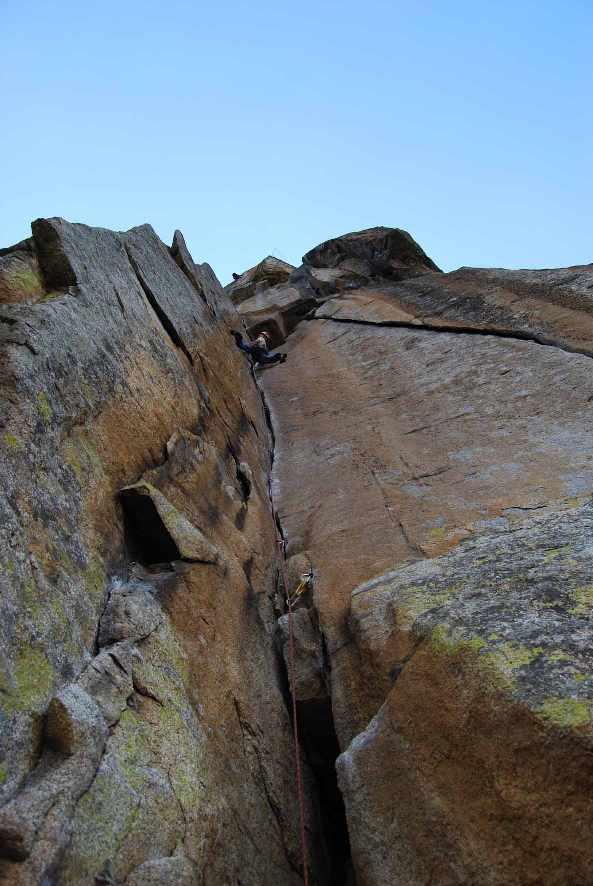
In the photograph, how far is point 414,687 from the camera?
485cm

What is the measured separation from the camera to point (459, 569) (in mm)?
6117

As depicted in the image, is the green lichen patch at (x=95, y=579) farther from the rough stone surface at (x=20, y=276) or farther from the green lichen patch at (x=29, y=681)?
the rough stone surface at (x=20, y=276)

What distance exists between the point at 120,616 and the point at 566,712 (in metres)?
3.28

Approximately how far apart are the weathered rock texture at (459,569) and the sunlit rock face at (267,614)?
1.0 inches

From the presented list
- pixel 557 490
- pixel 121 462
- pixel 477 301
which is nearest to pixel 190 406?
pixel 121 462

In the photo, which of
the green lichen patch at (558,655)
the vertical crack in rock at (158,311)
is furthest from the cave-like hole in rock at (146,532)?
the vertical crack in rock at (158,311)

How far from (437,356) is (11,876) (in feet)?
35.7

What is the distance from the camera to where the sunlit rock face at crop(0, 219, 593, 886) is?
13.3 ft

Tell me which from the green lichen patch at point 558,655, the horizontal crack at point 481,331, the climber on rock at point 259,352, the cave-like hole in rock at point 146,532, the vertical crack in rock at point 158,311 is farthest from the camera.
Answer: the climber on rock at point 259,352

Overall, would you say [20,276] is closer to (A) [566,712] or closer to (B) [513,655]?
(B) [513,655]

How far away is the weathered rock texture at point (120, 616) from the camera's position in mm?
4020

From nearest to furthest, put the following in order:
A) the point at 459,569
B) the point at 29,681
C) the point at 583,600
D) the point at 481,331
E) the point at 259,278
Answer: the point at 29,681 < the point at 583,600 < the point at 459,569 < the point at 481,331 < the point at 259,278

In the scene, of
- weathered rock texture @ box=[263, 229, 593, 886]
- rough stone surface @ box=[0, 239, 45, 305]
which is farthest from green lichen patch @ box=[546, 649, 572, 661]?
rough stone surface @ box=[0, 239, 45, 305]

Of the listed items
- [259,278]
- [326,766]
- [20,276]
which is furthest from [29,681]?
[259,278]
